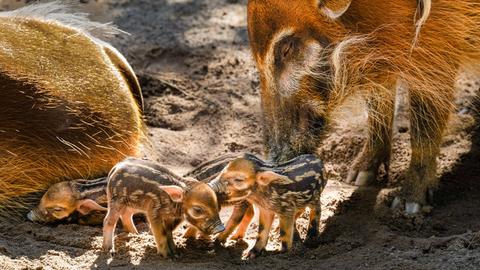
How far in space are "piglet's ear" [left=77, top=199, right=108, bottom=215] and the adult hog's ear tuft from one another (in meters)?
1.51

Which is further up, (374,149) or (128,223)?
(374,149)

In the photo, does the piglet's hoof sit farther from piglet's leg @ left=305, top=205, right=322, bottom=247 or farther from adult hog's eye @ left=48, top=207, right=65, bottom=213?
adult hog's eye @ left=48, top=207, right=65, bottom=213

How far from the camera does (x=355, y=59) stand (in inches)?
189

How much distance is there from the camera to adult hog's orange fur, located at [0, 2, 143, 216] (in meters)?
4.39

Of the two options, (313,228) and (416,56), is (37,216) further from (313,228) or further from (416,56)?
(416,56)

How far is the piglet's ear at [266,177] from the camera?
404 cm

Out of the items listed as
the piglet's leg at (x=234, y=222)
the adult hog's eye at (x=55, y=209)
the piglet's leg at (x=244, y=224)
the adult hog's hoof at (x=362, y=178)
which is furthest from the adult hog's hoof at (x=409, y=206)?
the adult hog's eye at (x=55, y=209)

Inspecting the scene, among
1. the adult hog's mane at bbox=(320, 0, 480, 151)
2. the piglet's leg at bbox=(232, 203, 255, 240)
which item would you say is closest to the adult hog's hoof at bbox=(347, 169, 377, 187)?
the adult hog's mane at bbox=(320, 0, 480, 151)

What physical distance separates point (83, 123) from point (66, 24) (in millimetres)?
778

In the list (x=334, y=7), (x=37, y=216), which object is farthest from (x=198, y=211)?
(x=334, y=7)

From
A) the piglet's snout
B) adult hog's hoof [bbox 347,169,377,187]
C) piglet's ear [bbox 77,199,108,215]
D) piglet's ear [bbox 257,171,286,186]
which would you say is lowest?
piglet's ear [bbox 77,199,108,215]

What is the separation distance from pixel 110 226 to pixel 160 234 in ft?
0.79

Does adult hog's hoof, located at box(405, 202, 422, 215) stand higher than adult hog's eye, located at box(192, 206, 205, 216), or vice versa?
adult hog's hoof, located at box(405, 202, 422, 215)

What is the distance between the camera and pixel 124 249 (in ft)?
13.8
